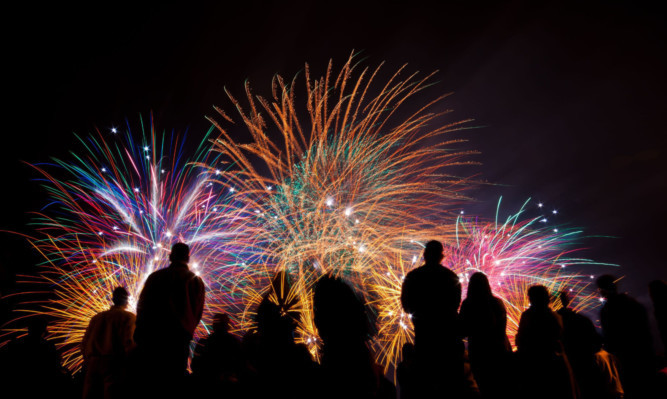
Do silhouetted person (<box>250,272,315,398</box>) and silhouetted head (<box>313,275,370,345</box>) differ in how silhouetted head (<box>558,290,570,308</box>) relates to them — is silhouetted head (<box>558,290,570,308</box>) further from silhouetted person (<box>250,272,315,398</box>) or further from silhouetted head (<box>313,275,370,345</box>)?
silhouetted person (<box>250,272,315,398</box>)

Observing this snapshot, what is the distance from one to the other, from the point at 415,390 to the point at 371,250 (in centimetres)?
928

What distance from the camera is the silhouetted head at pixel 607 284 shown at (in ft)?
17.7

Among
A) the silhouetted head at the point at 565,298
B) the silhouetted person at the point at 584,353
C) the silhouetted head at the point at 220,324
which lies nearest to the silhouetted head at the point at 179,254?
the silhouetted head at the point at 220,324

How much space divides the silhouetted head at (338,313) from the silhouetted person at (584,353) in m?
3.93

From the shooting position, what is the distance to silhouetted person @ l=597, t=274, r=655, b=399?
15.7 feet

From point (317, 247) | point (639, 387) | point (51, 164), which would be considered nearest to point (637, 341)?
point (639, 387)

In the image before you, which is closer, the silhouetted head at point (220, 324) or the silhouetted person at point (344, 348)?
the silhouetted person at point (344, 348)

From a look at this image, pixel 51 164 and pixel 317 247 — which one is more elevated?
pixel 51 164

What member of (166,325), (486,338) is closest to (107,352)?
(166,325)

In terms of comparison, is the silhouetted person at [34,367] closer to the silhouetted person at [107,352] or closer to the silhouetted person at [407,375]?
the silhouetted person at [107,352]

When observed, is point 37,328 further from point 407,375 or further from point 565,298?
point 565,298

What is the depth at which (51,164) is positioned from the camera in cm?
1306

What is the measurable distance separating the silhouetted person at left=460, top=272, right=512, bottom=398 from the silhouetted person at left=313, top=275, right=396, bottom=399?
1.39 metres

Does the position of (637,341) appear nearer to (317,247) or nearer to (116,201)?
(317,247)
